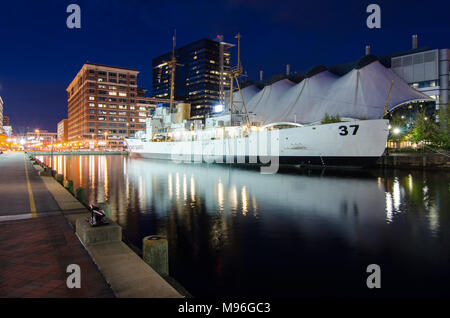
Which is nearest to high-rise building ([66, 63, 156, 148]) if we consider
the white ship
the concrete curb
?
the white ship

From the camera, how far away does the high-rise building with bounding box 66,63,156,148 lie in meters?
132

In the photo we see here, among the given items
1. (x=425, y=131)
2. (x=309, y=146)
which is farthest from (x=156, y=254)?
(x=425, y=131)

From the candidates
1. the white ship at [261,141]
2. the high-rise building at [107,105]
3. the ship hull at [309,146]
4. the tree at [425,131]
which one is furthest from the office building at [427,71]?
the high-rise building at [107,105]

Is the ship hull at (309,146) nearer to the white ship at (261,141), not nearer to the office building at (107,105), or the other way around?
the white ship at (261,141)

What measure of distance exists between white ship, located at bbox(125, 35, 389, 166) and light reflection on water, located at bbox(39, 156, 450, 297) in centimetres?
1616

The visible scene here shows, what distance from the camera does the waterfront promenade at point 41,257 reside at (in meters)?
4.13

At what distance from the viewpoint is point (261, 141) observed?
40500 mm

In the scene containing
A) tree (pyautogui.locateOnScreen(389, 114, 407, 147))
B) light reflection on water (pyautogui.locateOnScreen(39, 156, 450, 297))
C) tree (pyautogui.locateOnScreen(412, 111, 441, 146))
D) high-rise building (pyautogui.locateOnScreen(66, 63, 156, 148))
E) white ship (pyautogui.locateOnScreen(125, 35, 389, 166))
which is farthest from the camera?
high-rise building (pyautogui.locateOnScreen(66, 63, 156, 148))

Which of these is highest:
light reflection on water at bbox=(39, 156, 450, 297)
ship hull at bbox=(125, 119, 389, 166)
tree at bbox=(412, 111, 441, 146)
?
tree at bbox=(412, 111, 441, 146)

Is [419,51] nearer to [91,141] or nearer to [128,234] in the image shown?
[128,234]

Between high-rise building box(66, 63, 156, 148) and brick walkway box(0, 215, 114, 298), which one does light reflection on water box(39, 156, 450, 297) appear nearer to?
brick walkway box(0, 215, 114, 298)

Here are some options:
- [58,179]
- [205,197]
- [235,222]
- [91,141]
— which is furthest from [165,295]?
[91,141]

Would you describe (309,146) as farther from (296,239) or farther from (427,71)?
(427,71)
